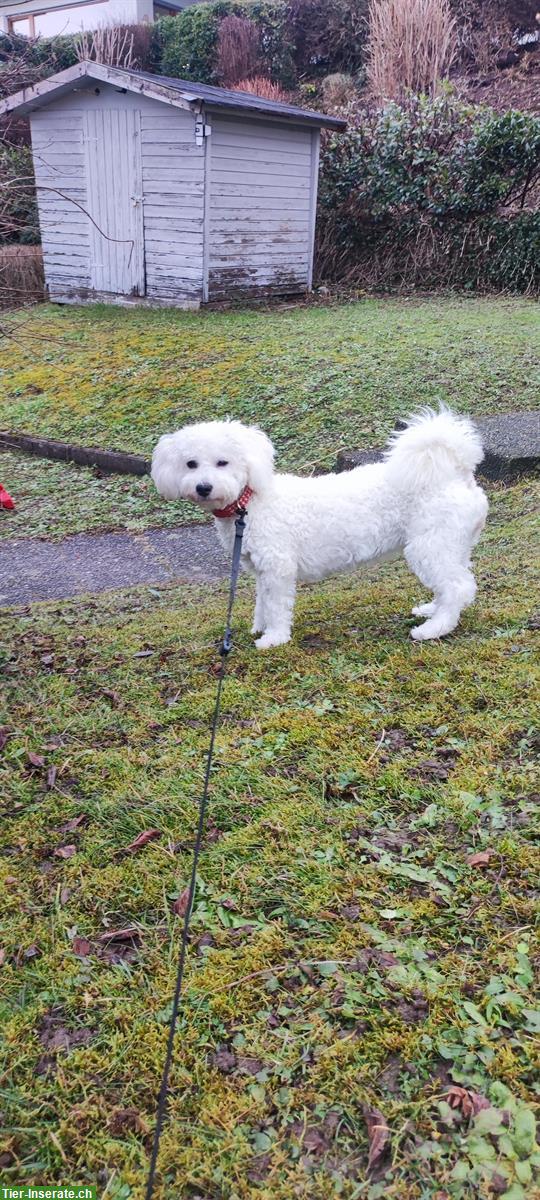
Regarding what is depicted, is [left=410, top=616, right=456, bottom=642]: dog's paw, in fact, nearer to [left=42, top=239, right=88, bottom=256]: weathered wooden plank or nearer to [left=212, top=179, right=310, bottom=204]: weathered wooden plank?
[left=212, top=179, right=310, bottom=204]: weathered wooden plank

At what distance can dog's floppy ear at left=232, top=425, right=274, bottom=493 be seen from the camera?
3951mm

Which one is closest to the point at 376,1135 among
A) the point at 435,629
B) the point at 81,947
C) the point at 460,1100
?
the point at 460,1100

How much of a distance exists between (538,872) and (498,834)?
0.67ft

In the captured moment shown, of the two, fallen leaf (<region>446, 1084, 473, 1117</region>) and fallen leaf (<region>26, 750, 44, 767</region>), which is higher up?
fallen leaf (<region>446, 1084, 473, 1117</region>)

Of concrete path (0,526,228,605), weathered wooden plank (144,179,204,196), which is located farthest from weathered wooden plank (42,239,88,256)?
concrete path (0,526,228,605)

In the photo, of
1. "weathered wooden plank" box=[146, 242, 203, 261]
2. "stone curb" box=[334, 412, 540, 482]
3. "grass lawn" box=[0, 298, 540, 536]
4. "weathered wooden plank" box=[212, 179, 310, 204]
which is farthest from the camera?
"weathered wooden plank" box=[146, 242, 203, 261]

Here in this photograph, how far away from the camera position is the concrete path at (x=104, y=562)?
19.6 ft

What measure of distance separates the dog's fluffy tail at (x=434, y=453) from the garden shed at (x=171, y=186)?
10267 millimetres

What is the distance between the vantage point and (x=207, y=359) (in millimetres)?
10375

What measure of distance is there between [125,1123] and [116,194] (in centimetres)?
1465

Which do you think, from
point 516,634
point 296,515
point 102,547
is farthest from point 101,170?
point 516,634

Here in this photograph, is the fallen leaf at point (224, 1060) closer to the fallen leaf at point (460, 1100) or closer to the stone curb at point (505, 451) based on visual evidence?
the fallen leaf at point (460, 1100)

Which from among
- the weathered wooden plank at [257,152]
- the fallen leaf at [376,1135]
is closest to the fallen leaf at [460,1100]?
the fallen leaf at [376,1135]

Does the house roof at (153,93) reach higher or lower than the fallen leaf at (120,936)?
higher
